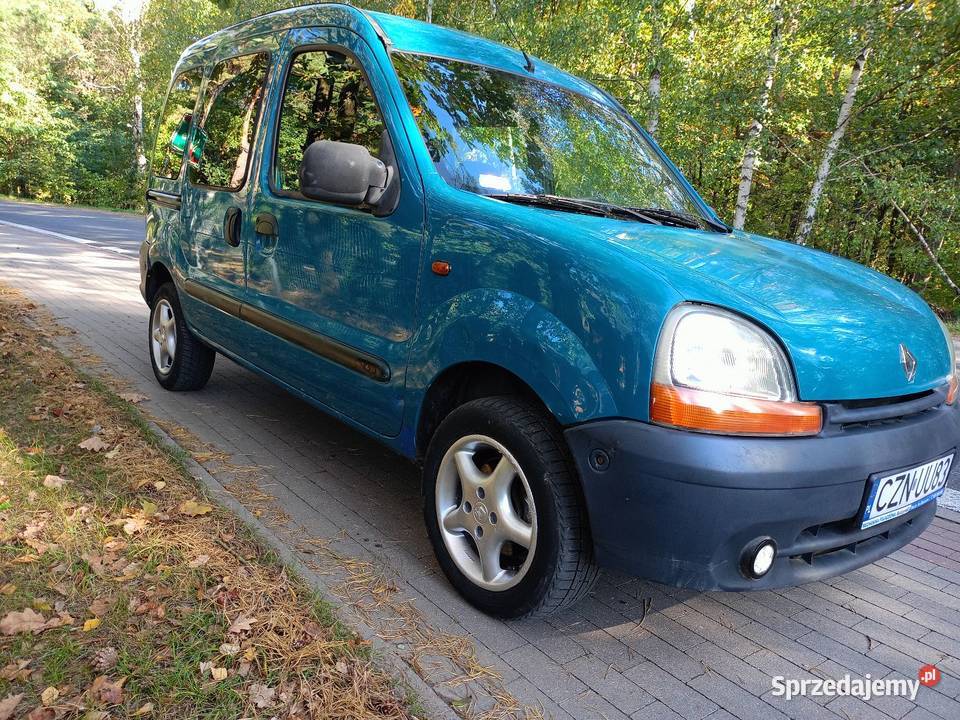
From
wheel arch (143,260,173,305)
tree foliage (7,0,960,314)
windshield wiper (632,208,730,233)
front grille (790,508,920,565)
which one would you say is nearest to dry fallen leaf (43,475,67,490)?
wheel arch (143,260,173,305)

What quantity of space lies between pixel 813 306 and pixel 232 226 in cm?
287

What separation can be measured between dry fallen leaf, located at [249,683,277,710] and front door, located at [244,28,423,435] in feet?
3.61

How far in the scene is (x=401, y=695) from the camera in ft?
6.82

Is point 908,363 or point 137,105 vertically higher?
point 137,105

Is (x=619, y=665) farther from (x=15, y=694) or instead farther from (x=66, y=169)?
(x=66, y=169)

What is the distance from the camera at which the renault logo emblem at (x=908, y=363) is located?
7.63 feet

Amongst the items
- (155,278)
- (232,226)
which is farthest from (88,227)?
(232,226)

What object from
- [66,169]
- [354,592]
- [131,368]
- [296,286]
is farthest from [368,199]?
[66,169]

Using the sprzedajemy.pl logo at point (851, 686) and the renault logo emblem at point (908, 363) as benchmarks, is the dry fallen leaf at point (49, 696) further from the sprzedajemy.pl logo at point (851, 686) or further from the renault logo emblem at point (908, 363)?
the renault logo emblem at point (908, 363)

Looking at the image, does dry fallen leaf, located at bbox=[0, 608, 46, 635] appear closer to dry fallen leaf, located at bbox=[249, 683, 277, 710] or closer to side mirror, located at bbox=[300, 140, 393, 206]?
dry fallen leaf, located at bbox=[249, 683, 277, 710]

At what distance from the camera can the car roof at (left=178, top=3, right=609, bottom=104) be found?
3.09 m

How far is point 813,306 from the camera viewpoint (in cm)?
224

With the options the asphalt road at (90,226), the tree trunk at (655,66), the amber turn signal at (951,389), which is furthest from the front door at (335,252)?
the tree trunk at (655,66)

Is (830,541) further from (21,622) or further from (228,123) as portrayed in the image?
(228,123)
